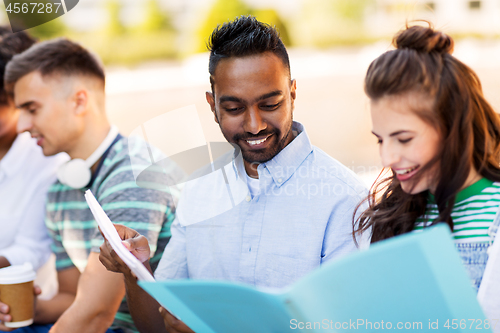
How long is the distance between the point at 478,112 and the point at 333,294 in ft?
1.73

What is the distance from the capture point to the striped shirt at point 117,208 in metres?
1.60

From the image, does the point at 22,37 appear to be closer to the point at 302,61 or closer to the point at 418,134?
the point at 418,134

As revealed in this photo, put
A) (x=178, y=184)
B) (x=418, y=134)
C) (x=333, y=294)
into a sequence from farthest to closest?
1. (x=178, y=184)
2. (x=418, y=134)
3. (x=333, y=294)

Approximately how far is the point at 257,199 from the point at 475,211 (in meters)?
0.65

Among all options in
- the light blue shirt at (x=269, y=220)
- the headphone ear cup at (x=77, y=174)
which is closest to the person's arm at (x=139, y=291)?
the light blue shirt at (x=269, y=220)

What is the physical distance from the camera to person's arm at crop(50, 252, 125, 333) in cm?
151

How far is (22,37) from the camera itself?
214cm

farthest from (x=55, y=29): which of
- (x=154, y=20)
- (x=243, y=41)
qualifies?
(x=243, y=41)

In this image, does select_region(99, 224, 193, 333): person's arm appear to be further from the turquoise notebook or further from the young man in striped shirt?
the turquoise notebook

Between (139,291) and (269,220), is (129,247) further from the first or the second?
(269,220)

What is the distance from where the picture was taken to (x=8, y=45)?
6.83 ft

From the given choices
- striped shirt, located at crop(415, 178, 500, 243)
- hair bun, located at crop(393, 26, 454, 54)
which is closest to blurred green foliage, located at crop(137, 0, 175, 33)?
hair bun, located at crop(393, 26, 454, 54)

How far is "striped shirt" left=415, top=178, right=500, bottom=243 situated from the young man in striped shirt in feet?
3.28

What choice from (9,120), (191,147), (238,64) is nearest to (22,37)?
(9,120)
